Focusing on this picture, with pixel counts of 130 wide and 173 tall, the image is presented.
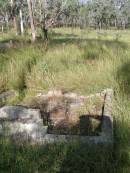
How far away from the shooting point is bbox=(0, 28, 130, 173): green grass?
3.02 meters

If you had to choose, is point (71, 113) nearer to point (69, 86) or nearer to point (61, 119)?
point (61, 119)

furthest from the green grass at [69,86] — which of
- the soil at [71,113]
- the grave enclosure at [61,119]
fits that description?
the soil at [71,113]

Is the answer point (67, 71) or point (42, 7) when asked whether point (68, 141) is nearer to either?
point (67, 71)

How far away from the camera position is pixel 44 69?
570 centimetres

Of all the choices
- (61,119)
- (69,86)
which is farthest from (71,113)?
(69,86)

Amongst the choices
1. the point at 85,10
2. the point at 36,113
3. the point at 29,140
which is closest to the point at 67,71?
the point at 36,113

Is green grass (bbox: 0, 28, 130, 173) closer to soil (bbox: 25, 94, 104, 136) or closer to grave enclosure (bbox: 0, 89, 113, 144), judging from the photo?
grave enclosure (bbox: 0, 89, 113, 144)

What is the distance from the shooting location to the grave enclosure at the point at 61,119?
3.41 metres

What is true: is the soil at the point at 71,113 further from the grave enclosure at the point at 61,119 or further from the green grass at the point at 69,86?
the green grass at the point at 69,86

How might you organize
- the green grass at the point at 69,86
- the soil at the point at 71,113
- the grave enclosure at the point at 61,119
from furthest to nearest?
the soil at the point at 71,113, the grave enclosure at the point at 61,119, the green grass at the point at 69,86

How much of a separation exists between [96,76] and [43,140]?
6.75 feet

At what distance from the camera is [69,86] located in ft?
17.1

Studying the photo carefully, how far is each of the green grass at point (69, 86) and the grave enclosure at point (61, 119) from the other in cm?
11

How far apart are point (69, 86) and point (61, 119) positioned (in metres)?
1.09
